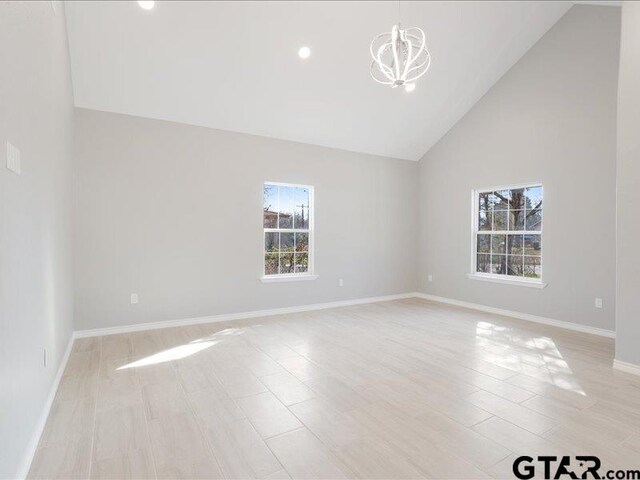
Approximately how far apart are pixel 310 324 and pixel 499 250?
325 cm

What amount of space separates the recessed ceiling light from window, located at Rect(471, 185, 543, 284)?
138 inches

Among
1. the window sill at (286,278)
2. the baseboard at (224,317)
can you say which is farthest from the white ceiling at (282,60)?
the baseboard at (224,317)

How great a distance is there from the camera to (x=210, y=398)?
2.59m

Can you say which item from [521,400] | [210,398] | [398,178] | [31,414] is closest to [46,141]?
[31,414]

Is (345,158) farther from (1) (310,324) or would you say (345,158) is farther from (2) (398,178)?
(1) (310,324)

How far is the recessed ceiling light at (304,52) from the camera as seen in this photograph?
410cm

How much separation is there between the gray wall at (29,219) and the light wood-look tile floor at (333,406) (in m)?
0.41

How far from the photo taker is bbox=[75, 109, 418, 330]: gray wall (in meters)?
4.11

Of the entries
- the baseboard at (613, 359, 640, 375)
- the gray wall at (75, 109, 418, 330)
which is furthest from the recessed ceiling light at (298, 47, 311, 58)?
the baseboard at (613, 359, 640, 375)

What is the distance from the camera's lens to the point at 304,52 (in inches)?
163

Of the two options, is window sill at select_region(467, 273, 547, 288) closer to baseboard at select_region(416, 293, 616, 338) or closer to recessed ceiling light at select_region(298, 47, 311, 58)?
baseboard at select_region(416, 293, 616, 338)

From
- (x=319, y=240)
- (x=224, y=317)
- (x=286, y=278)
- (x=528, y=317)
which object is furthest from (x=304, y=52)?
(x=528, y=317)

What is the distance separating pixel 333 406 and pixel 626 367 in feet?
8.85

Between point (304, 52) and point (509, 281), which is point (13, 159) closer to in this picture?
point (304, 52)
